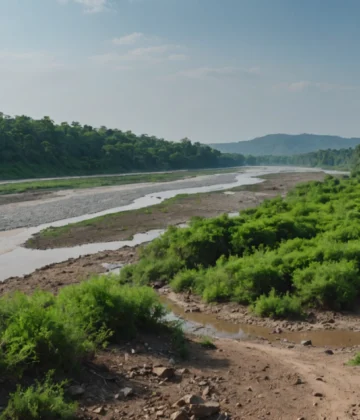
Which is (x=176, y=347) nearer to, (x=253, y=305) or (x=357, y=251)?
(x=253, y=305)

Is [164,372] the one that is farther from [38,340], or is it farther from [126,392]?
[38,340]

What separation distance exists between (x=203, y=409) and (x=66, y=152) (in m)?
97.7

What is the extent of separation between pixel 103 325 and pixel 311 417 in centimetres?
436

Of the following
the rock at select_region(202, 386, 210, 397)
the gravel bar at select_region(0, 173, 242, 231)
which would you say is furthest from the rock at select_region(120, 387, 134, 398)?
the gravel bar at select_region(0, 173, 242, 231)

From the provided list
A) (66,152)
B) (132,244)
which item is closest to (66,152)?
(66,152)

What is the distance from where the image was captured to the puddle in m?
13.3

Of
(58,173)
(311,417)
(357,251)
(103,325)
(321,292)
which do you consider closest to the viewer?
(311,417)

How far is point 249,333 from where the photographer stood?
1404 cm

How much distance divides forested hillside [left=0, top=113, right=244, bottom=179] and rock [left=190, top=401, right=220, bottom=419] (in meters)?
74.5

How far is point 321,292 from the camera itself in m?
15.3

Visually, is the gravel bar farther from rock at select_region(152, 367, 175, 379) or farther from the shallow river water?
rock at select_region(152, 367, 175, 379)

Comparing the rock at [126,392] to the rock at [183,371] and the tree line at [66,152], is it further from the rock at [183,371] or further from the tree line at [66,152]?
the tree line at [66,152]

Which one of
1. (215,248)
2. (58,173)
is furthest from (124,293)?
(58,173)

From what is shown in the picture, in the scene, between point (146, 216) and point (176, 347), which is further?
point (146, 216)
